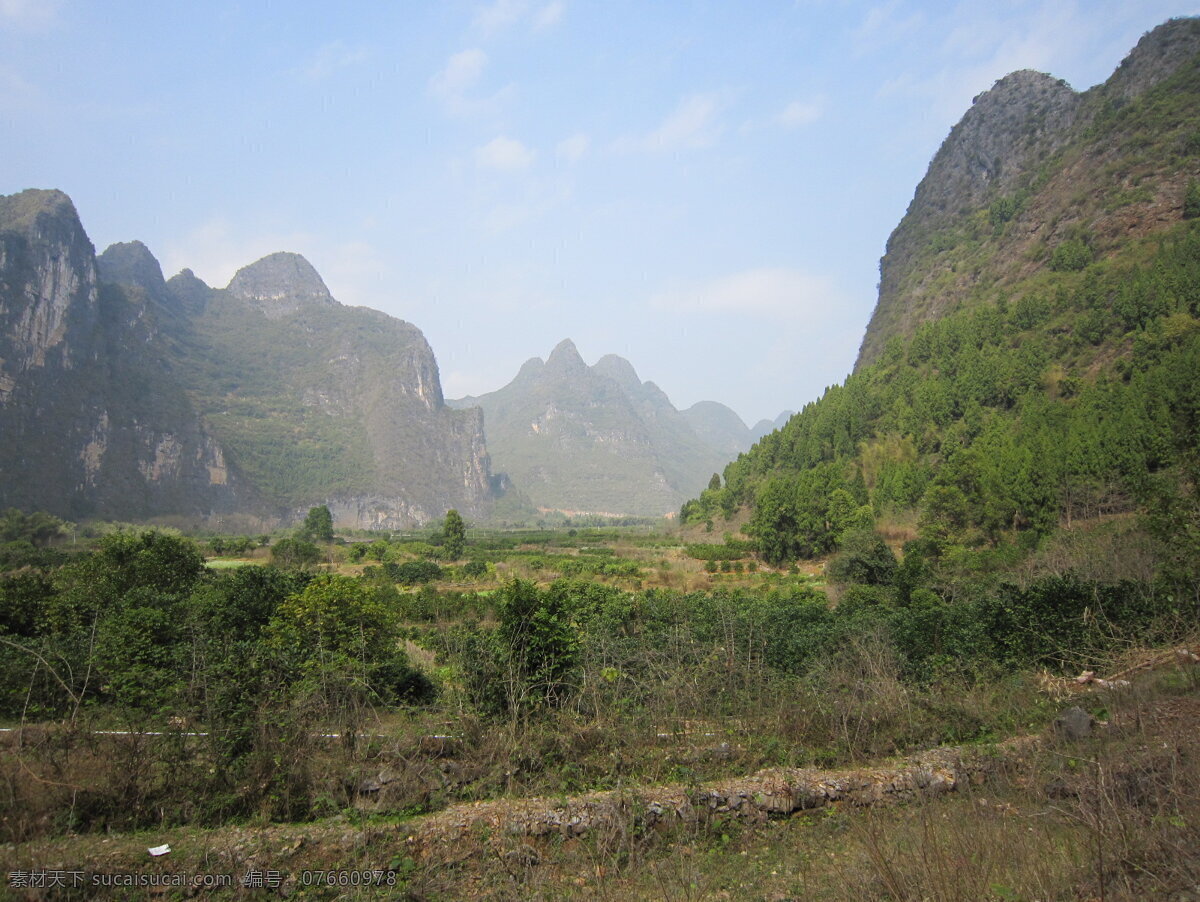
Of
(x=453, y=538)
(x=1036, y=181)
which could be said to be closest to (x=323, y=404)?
(x=453, y=538)

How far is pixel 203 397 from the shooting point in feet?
445

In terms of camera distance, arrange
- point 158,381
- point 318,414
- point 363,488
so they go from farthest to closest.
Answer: point 318,414, point 363,488, point 158,381

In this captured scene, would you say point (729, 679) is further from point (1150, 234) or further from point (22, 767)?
point (1150, 234)

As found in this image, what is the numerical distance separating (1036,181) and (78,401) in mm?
132289

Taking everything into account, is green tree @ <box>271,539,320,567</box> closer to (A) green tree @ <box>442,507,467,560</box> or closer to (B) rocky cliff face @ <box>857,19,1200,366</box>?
(A) green tree @ <box>442,507,467,560</box>

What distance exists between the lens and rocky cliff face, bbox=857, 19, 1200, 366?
188ft

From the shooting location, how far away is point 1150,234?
2036 inches

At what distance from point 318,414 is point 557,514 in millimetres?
70083

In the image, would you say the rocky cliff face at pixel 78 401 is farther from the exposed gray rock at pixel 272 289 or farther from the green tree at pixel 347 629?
the green tree at pixel 347 629

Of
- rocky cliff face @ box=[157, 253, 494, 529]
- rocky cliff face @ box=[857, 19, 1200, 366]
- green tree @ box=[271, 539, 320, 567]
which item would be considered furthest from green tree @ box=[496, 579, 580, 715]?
rocky cliff face @ box=[157, 253, 494, 529]

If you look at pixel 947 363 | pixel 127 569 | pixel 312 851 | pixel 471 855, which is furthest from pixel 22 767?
pixel 947 363

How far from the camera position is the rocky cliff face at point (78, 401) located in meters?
85.2

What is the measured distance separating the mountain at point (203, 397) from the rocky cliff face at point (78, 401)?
0.83 ft

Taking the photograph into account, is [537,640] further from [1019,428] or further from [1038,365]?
[1038,365]
